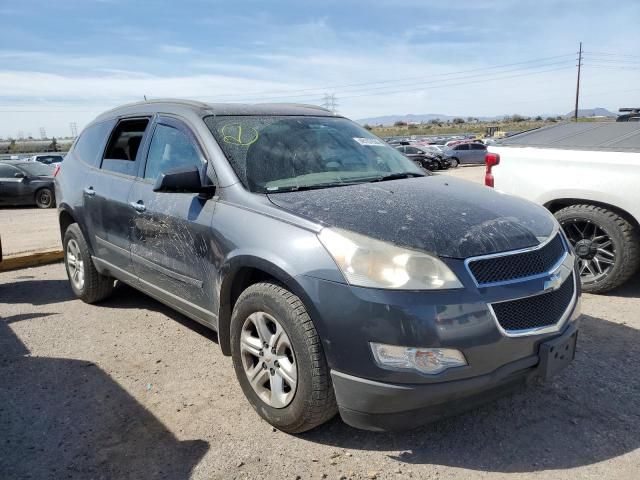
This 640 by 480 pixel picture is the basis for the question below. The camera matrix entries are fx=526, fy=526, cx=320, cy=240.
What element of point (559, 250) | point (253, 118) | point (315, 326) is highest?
point (253, 118)

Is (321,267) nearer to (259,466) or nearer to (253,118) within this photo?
(259,466)

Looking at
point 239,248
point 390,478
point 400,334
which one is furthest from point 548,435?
point 239,248

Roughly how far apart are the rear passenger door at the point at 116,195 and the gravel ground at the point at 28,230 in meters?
3.52

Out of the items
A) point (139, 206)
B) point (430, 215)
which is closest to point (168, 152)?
point (139, 206)

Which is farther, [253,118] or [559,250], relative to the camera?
[253,118]

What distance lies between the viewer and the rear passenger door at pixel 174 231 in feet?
10.8

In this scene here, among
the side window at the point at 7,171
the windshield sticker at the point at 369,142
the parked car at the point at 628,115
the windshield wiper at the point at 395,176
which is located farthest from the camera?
the side window at the point at 7,171

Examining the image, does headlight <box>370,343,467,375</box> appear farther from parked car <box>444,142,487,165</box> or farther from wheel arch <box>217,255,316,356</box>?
parked car <box>444,142,487,165</box>

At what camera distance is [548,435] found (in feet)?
9.13

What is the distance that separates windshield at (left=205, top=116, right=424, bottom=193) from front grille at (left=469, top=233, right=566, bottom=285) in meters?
1.21

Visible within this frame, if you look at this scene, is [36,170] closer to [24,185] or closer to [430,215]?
[24,185]

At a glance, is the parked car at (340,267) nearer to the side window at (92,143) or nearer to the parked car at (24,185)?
the side window at (92,143)

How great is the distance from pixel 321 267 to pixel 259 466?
41.3 inches

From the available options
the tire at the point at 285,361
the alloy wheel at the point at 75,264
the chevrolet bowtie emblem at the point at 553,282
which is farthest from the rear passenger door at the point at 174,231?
the chevrolet bowtie emblem at the point at 553,282
